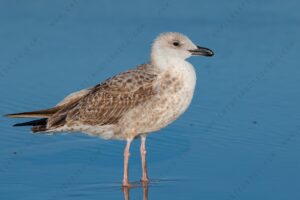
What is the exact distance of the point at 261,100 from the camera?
1091 centimetres

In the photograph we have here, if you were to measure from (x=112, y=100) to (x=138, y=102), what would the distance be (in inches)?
12.4

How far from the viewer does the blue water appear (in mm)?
8852

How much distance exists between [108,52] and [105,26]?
105 centimetres

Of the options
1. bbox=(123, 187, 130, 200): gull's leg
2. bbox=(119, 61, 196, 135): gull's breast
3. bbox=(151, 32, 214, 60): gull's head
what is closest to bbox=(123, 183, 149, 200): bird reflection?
bbox=(123, 187, 130, 200): gull's leg

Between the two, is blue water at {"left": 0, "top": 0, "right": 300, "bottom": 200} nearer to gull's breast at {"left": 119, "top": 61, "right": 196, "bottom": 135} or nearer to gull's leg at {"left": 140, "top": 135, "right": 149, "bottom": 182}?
gull's leg at {"left": 140, "top": 135, "right": 149, "bottom": 182}

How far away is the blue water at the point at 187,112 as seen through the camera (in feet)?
29.0

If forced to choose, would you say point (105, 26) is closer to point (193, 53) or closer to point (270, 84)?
point (270, 84)

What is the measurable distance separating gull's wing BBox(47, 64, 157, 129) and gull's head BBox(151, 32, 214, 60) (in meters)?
0.20

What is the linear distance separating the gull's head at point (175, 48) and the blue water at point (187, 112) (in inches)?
38.4

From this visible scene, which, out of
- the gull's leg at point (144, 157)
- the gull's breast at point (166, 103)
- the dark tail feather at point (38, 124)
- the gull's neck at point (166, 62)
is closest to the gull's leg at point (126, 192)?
the gull's leg at point (144, 157)

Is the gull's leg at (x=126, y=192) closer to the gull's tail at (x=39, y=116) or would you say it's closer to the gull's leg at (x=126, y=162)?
the gull's leg at (x=126, y=162)

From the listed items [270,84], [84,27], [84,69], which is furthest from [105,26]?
[270,84]

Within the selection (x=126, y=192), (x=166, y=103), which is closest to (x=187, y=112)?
(x=166, y=103)

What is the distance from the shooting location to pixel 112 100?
957 centimetres
